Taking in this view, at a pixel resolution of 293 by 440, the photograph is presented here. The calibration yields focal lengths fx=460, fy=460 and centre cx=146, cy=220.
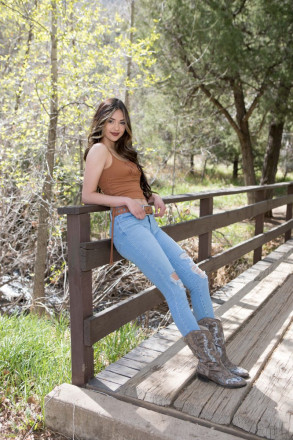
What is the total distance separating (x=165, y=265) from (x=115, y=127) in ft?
2.81

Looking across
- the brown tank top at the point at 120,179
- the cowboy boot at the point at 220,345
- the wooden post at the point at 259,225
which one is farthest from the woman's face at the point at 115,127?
the wooden post at the point at 259,225

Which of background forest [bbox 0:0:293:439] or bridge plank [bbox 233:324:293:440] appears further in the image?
background forest [bbox 0:0:293:439]

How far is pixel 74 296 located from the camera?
250 centimetres

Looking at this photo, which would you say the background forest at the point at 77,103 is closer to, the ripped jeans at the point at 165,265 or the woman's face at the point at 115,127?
the ripped jeans at the point at 165,265

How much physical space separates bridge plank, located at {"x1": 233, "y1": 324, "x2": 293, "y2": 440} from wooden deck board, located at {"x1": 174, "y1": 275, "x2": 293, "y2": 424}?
4 centimetres

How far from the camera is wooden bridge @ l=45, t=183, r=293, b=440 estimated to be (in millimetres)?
2131

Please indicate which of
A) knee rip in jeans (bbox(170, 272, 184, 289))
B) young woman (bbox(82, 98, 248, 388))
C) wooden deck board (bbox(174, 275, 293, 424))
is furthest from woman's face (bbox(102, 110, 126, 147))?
wooden deck board (bbox(174, 275, 293, 424))

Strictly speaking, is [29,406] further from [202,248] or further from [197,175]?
[197,175]

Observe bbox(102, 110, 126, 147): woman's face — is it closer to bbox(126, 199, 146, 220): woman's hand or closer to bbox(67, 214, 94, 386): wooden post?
bbox(126, 199, 146, 220): woman's hand

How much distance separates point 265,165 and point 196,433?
36.1ft

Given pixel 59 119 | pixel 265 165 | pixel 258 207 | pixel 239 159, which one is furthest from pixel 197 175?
pixel 258 207

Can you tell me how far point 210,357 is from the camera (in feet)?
7.97

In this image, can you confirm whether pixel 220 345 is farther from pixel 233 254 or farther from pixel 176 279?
pixel 233 254

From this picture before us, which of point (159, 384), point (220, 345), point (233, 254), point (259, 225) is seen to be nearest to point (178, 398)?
point (159, 384)
